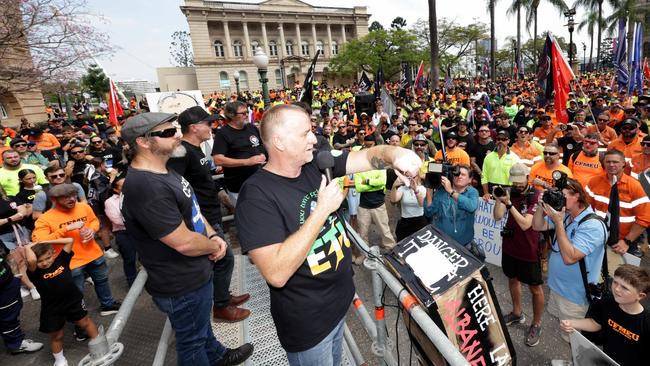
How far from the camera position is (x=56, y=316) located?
3705mm

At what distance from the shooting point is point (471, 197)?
162 inches

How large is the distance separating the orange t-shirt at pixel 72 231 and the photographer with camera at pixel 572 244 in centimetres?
543

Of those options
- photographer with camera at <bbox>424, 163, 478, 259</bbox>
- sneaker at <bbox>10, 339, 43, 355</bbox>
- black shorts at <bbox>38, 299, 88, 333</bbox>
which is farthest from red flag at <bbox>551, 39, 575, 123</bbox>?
sneaker at <bbox>10, 339, 43, 355</bbox>

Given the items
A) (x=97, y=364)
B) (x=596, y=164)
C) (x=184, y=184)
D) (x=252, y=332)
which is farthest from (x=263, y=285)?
(x=596, y=164)

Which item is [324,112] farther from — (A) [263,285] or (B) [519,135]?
(A) [263,285]

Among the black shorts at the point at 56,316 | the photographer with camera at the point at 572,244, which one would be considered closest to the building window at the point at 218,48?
the black shorts at the point at 56,316

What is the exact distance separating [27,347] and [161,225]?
12.3ft

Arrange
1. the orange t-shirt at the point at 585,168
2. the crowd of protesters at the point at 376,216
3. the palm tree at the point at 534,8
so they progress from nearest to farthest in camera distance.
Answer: the crowd of protesters at the point at 376,216
the orange t-shirt at the point at 585,168
the palm tree at the point at 534,8

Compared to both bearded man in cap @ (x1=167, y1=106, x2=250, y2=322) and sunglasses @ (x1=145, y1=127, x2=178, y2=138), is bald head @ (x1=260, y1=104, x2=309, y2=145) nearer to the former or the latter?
sunglasses @ (x1=145, y1=127, x2=178, y2=138)

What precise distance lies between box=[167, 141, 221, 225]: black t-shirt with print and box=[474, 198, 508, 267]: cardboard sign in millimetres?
4137

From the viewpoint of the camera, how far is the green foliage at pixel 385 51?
127ft

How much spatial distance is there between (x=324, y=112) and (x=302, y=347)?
52.9ft

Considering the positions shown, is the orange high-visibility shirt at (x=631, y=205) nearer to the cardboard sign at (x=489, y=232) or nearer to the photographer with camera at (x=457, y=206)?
the cardboard sign at (x=489, y=232)

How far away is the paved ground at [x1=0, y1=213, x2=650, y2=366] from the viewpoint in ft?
11.9
